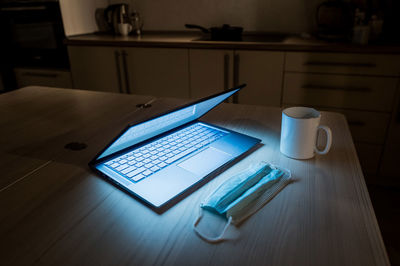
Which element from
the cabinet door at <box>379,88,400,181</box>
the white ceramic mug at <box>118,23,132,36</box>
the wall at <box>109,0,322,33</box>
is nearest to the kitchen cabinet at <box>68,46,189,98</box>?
the white ceramic mug at <box>118,23,132,36</box>

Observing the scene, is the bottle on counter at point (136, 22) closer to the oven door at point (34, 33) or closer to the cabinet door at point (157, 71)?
the cabinet door at point (157, 71)

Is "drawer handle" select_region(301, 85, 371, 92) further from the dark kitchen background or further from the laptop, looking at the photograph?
the laptop

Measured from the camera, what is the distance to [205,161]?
77 centimetres

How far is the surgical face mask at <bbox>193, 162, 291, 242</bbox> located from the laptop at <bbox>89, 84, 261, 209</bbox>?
7 centimetres

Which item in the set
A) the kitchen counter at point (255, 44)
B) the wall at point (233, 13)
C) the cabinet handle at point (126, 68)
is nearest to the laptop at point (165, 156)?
the kitchen counter at point (255, 44)

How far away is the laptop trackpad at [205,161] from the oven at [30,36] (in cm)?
227

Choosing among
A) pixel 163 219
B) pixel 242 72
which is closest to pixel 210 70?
pixel 242 72

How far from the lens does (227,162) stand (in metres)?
0.77

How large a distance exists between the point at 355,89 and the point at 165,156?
5.46 ft

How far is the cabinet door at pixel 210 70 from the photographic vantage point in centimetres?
220

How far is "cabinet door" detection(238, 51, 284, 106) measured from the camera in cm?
210

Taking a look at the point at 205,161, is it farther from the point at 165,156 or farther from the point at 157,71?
the point at 157,71

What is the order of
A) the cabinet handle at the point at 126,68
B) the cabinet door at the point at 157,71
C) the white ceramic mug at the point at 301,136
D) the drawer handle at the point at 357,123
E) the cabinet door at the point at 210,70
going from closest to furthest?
1. the white ceramic mug at the point at 301,136
2. the drawer handle at the point at 357,123
3. the cabinet door at the point at 210,70
4. the cabinet door at the point at 157,71
5. the cabinet handle at the point at 126,68

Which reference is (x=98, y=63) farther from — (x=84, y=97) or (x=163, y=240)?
(x=163, y=240)
